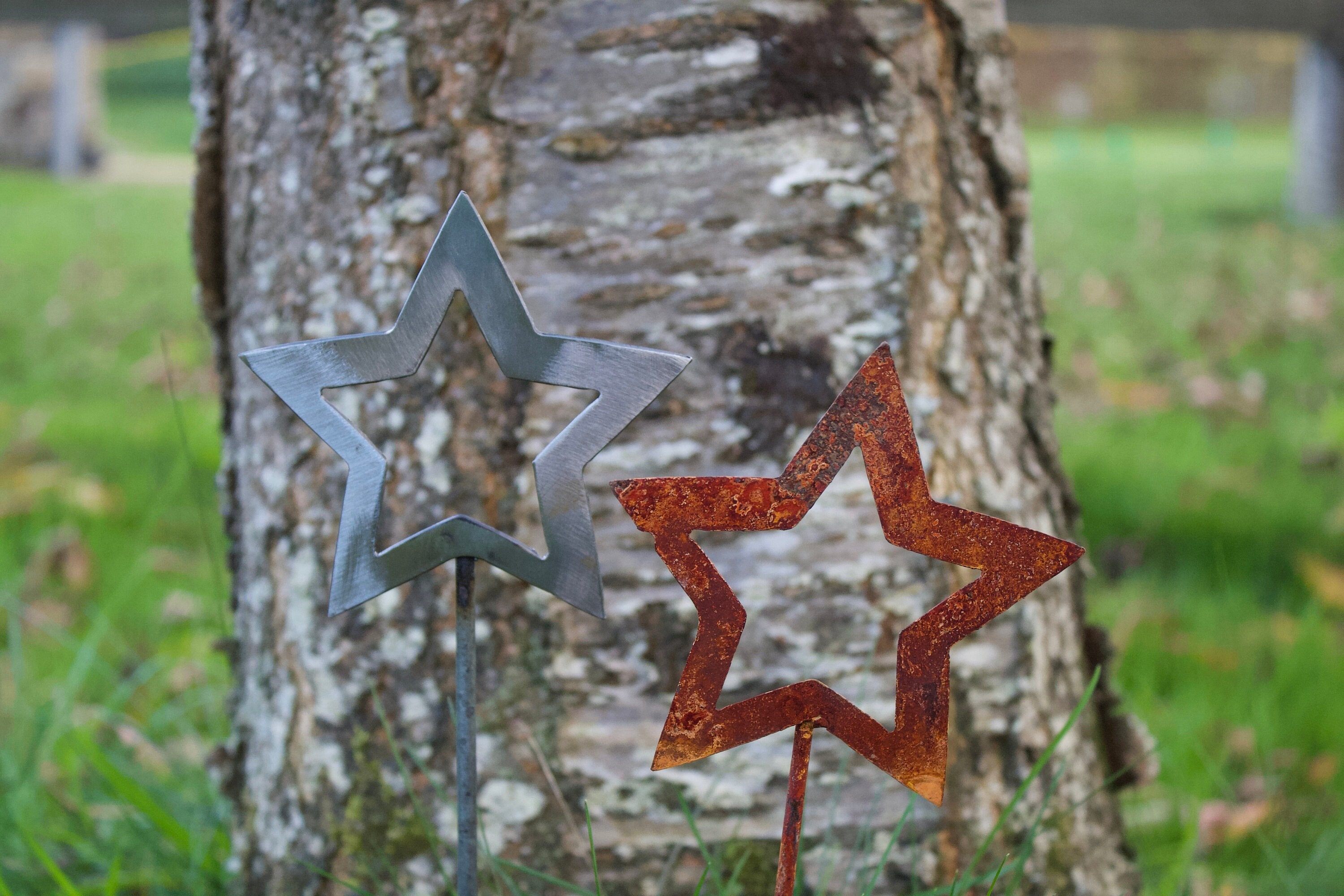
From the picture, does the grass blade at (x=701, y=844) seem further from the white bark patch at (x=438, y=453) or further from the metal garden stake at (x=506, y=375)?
the white bark patch at (x=438, y=453)

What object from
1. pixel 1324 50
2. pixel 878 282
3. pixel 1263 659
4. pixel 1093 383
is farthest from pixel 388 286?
pixel 1324 50

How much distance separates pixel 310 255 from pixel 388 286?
100 millimetres

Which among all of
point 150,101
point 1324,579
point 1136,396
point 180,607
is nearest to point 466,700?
point 180,607

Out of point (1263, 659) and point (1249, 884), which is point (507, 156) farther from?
point (1263, 659)

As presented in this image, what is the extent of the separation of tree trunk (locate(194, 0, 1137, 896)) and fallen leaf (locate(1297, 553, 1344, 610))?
1286 millimetres

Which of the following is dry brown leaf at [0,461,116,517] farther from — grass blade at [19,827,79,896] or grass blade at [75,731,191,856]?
grass blade at [19,827,79,896]

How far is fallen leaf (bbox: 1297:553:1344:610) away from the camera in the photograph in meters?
1.95

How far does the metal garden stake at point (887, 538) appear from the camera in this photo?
0.69m

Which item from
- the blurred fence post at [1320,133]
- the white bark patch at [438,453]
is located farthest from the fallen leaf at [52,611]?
the blurred fence post at [1320,133]

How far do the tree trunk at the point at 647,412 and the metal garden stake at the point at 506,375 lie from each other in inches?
10.2

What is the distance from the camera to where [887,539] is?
0.70 m

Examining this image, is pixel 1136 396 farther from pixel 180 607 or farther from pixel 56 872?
pixel 56 872

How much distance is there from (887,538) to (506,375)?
0.94 ft

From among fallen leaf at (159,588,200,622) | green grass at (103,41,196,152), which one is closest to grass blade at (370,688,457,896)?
fallen leaf at (159,588,200,622)
